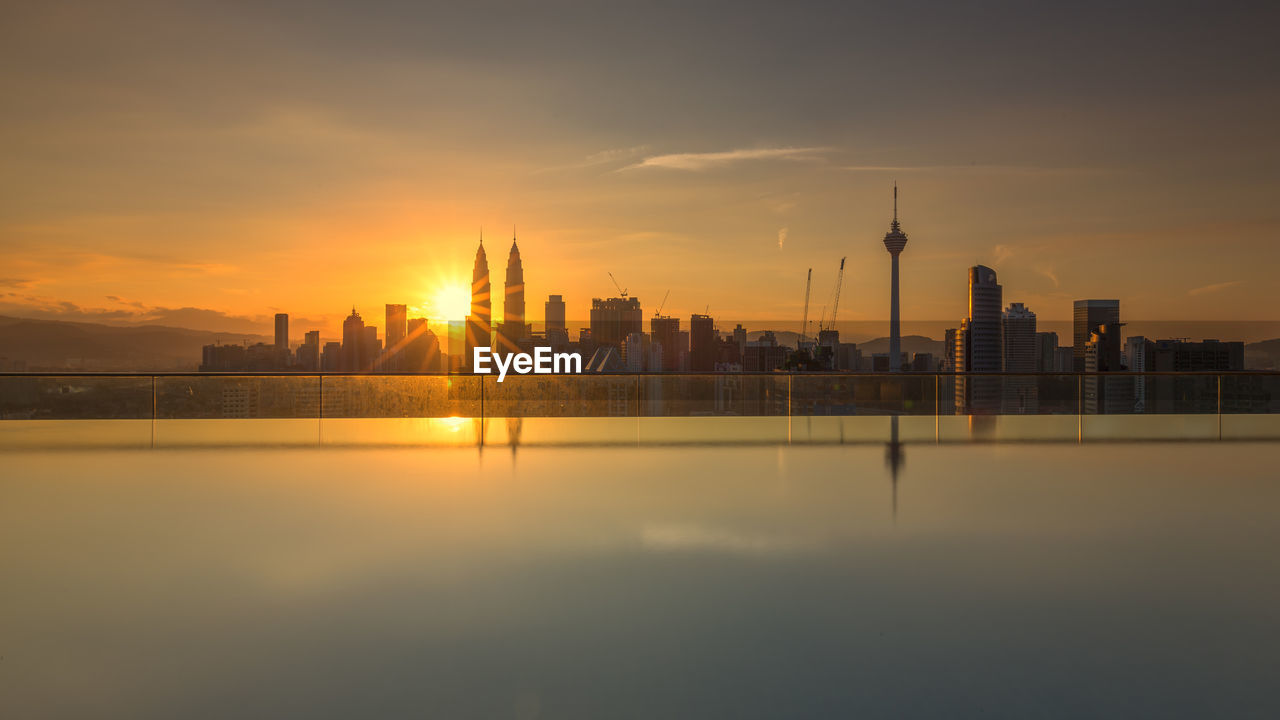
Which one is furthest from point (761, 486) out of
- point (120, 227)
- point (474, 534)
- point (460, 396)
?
point (120, 227)

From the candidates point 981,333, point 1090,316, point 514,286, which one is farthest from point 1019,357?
point 514,286

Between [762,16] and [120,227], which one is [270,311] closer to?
[120,227]

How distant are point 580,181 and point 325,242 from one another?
6279mm

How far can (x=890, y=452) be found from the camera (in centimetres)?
769

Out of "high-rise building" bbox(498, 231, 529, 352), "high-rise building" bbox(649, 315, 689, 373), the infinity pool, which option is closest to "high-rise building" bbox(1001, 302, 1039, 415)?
the infinity pool

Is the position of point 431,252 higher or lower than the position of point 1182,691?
higher

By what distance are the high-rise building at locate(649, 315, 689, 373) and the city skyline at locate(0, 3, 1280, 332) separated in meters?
0.63

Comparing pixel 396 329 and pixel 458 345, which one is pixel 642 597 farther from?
pixel 396 329

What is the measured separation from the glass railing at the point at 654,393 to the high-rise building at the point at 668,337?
3.27m

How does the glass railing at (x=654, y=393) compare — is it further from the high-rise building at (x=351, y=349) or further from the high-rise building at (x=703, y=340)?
the high-rise building at (x=703, y=340)

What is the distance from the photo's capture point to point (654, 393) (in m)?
11.0

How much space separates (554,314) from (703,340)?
478 inches

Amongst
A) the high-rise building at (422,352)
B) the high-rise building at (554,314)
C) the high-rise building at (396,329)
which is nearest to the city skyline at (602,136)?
the high-rise building at (396,329)
